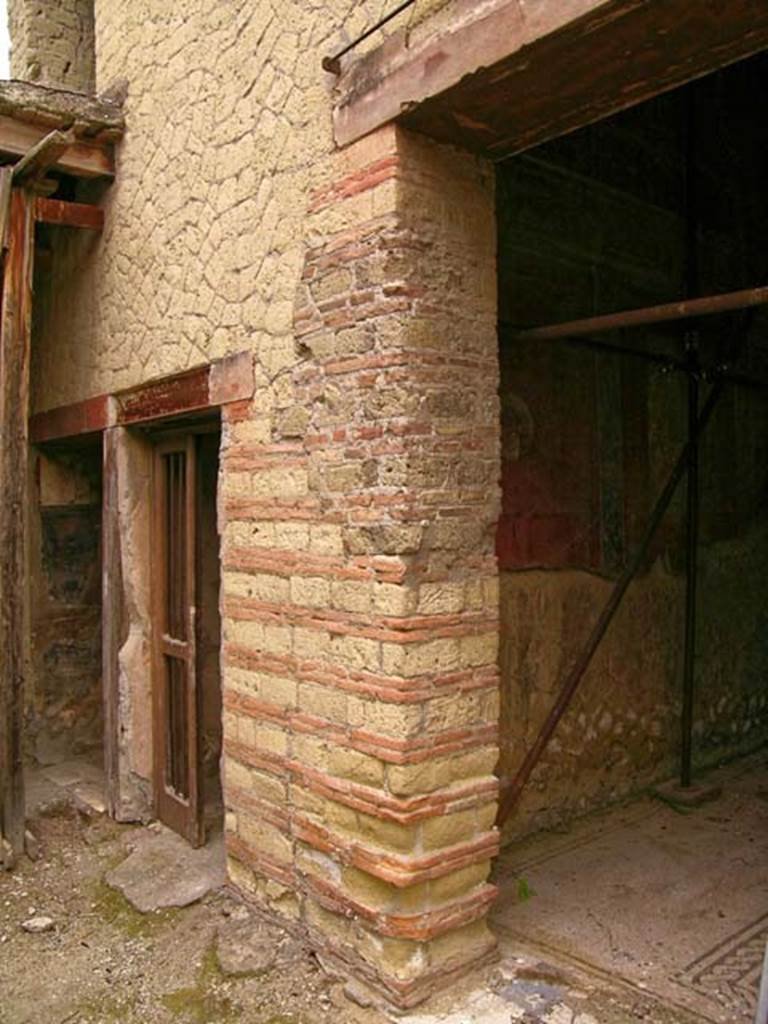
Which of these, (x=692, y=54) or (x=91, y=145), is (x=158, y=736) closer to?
(x=91, y=145)

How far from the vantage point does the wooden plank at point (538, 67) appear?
2613mm

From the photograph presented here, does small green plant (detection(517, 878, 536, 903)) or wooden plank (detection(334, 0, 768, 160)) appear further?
small green plant (detection(517, 878, 536, 903))

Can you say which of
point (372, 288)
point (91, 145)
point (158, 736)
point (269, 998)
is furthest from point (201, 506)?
point (269, 998)

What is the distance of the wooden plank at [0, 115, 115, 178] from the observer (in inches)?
192

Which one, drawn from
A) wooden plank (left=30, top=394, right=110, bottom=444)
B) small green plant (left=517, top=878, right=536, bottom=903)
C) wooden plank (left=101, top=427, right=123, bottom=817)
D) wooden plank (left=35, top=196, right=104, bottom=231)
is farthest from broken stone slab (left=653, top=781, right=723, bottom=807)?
wooden plank (left=35, top=196, right=104, bottom=231)

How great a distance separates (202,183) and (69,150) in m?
1.17

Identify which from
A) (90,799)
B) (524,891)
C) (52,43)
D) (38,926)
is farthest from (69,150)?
(524,891)

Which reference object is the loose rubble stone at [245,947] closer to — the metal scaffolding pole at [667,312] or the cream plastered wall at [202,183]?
the cream plastered wall at [202,183]

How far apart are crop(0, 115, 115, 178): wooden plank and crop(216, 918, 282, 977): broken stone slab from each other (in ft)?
12.4

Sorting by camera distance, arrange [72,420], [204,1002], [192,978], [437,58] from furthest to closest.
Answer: [72,420]
[192,978]
[204,1002]
[437,58]

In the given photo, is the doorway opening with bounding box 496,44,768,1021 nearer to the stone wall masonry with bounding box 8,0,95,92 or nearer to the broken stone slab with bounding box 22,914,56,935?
the broken stone slab with bounding box 22,914,56,935

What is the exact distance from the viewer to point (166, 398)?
472cm

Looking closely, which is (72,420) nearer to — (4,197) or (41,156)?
(4,197)

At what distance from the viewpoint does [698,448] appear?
577 cm
